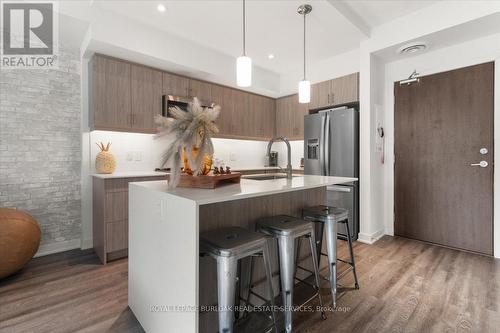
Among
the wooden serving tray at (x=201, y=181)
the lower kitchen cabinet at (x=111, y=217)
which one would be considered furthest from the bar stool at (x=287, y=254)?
the lower kitchen cabinet at (x=111, y=217)

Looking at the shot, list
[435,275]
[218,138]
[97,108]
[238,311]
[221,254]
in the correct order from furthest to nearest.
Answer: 1. [218,138]
2. [97,108]
3. [435,275]
4. [238,311]
5. [221,254]

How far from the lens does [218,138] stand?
4359 millimetres

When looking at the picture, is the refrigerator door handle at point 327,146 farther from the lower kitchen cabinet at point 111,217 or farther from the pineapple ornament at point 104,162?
the pineapple ornament at point 104,162

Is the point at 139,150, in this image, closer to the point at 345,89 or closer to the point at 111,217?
the point at 111,217

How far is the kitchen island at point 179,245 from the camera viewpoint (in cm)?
122

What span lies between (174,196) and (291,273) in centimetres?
90

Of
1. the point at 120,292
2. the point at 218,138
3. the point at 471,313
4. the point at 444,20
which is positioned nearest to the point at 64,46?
the point at 218,138

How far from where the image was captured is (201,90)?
380 centimetres

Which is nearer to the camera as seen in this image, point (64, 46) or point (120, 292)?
point (120, 292)

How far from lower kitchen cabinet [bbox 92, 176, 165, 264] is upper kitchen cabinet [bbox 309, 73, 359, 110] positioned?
285 centimetres

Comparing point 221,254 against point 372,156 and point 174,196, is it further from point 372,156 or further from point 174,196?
point 372,156

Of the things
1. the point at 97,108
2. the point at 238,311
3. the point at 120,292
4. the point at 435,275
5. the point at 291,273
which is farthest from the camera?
the point at 97,108

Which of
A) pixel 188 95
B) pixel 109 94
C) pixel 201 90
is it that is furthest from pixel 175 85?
pixel 109 94

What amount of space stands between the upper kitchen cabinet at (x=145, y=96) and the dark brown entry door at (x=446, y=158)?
334 centimetres
